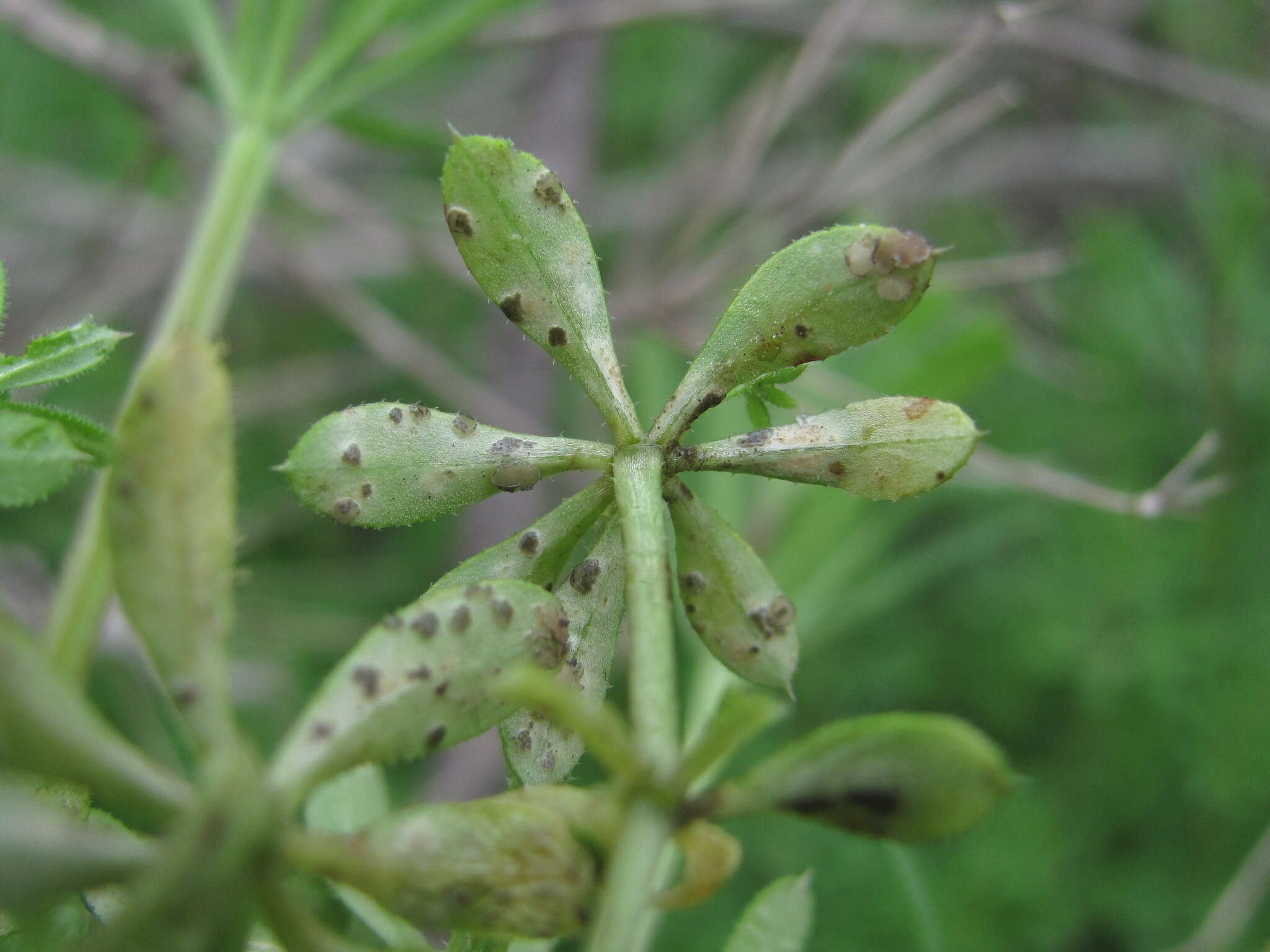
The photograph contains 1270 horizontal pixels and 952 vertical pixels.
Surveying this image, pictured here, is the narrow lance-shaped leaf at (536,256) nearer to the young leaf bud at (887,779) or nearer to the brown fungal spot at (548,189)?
the brown fungal spot at (548,189)

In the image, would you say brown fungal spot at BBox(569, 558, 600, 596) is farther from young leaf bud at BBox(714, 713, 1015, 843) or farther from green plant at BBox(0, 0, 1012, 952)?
young leaf bud at BBox(714, 713, 1015, 843)

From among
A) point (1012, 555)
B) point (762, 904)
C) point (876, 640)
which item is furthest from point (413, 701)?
point (1012, 555)

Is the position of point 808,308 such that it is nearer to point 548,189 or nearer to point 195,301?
point 548,189

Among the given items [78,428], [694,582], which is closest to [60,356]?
[78,428]

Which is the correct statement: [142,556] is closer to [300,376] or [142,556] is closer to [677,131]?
[300,376]

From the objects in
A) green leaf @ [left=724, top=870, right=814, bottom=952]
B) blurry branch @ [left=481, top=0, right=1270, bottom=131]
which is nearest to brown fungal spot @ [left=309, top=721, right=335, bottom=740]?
green leaf @ [left=724, top=870, right=814, bottom=952]

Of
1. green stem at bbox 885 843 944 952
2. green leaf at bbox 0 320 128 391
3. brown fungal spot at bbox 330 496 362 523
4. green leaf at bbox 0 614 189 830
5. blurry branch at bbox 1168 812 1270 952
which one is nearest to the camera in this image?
green leaf at bbox 0 614 189 830
